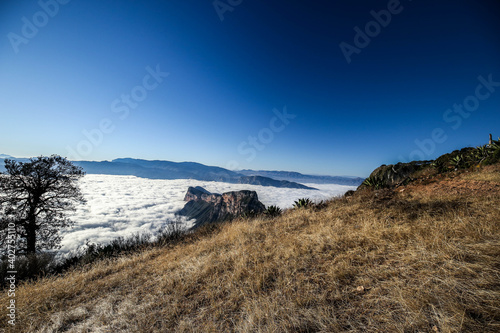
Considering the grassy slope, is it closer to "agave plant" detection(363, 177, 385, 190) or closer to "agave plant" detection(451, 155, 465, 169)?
"agave plant" detection(363, 177, 385, 190)

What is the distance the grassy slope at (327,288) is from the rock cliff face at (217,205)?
64.2m

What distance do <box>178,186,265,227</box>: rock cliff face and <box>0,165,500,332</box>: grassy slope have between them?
64.2 m

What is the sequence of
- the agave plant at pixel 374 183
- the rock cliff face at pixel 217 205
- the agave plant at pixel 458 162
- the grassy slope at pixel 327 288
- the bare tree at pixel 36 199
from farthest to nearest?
1. the rock cliff face at pixel 217 205
2. the bare tree at pixel 36 199
3. the agave plant at pixel 374 183
4. the agave plant at pixel 458 162
5. the grassy slope at pixel 327 288

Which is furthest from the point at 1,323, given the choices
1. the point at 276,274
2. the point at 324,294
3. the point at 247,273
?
the point at 324,294

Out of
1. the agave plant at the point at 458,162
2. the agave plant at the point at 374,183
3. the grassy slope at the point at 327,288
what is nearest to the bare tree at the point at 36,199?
the grassy slope at the point at 327,288

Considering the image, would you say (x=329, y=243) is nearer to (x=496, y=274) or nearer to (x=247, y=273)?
(x=247, y=273)

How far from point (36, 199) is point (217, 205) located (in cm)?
9762

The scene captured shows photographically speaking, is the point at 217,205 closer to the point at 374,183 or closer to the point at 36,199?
the point at 36,199

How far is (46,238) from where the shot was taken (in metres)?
13.5

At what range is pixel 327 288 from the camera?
2.50 m

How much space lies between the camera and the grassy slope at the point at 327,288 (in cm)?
179

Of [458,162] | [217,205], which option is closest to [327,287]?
[458,162]

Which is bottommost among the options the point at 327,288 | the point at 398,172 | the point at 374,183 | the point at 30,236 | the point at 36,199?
the point at 30,236

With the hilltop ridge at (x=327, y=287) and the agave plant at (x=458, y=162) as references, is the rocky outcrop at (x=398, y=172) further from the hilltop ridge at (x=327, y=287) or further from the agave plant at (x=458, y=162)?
the hilltop ridge at (x=327, y=287)
